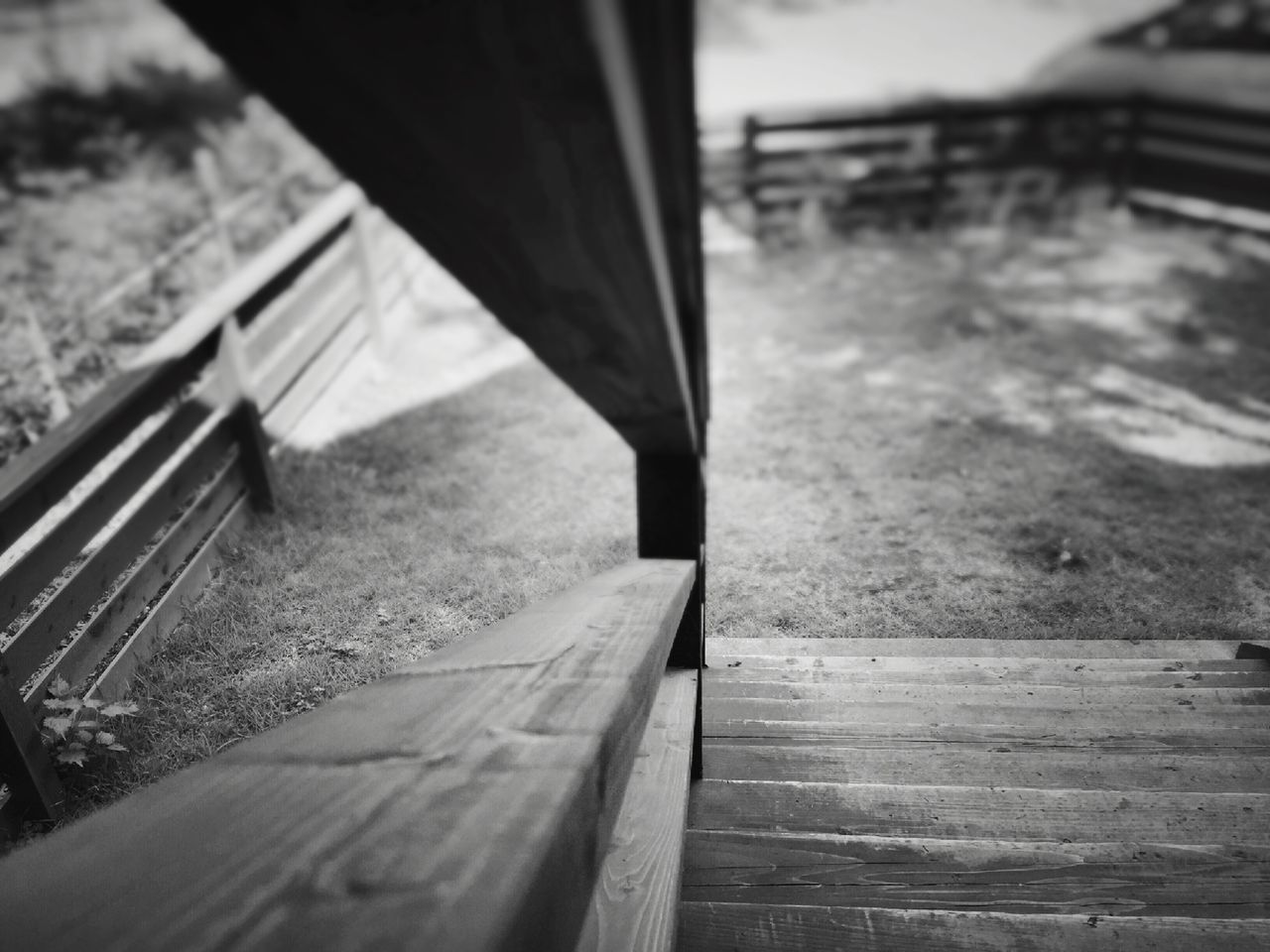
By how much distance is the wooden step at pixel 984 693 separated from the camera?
9.98 ft

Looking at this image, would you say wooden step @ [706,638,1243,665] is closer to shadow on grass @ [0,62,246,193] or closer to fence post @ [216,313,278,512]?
fence post @ [216,313,278,512]

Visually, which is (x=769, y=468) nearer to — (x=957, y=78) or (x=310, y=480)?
(x=310, y=480)

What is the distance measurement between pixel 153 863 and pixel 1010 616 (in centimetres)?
430

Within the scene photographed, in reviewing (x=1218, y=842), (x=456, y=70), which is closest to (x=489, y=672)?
(x=456, y=70)

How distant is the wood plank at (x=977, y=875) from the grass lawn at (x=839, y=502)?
1.92 meters

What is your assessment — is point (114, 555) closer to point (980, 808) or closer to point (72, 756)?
point (72, 756)

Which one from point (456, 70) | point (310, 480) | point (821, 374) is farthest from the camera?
point (821, 374)

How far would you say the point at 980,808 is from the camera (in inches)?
89.4

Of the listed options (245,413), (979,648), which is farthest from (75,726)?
(979,648)

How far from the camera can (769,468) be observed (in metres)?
5.59

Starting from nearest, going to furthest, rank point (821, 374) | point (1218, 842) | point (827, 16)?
point (1218, 842)
point (821, 374)
point (827, 16)

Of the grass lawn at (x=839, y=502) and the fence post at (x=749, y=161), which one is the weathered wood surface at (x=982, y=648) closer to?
the grass lawn at (x=839, y=502)

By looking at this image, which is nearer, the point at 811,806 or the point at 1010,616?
the point at 811,806

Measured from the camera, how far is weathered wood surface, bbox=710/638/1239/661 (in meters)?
3.61
